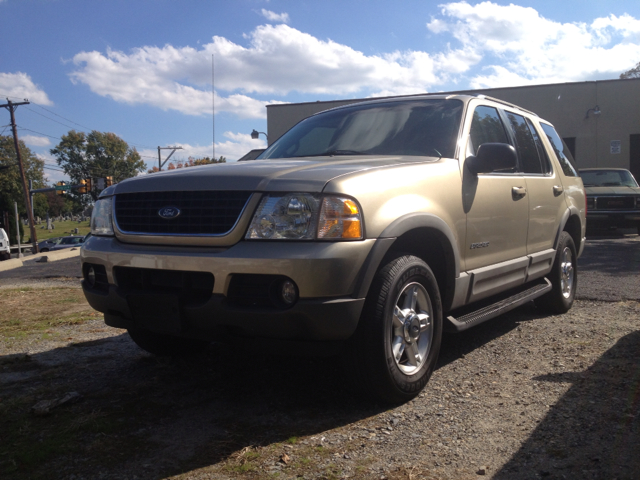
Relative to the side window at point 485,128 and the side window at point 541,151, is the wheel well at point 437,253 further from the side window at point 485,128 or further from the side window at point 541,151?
the side window at point 541,151

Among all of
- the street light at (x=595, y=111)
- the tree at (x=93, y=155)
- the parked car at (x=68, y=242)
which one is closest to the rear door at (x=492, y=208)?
the street light at (x=595, y=111)

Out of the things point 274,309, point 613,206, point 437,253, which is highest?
point 437,253

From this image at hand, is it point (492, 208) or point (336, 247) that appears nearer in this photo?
point (336, 247)

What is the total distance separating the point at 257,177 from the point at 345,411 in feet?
4.37

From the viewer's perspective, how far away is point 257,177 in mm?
2947

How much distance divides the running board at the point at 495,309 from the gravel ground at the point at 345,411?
0.34 metres

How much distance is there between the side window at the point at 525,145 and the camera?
485 cm

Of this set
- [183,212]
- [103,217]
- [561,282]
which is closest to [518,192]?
[561,282]

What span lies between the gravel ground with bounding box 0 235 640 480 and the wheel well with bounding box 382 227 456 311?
579 millimetres

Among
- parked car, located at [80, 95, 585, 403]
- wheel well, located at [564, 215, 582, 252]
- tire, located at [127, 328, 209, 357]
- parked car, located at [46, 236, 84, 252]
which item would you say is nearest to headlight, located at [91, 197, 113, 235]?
parked car, located at [80, 95, 585, 403]

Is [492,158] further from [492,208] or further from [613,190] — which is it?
[613,190]

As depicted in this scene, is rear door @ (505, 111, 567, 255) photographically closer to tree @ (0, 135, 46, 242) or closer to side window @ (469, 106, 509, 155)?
side window @ (469, 106, 509, 155)

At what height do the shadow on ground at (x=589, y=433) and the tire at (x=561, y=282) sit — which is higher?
the tire at (x=561, y=282)

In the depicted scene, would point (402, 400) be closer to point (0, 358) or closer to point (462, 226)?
point (462, 226)
